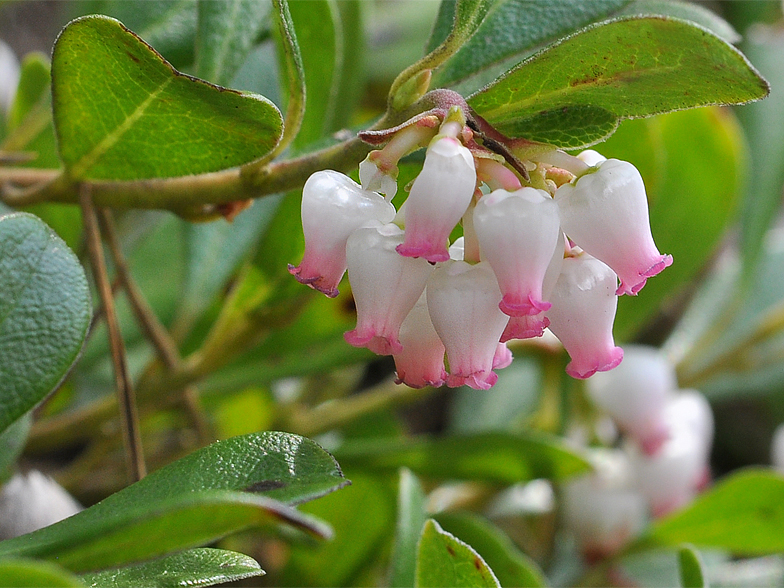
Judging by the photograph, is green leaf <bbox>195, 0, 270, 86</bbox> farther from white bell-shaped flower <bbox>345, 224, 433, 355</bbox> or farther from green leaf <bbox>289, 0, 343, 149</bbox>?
white bell-shaped flower <bbox>345, 224, 433, 355</bbox>

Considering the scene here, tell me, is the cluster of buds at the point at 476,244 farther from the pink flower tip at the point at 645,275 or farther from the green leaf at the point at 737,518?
the green leaf at the point at 737,518

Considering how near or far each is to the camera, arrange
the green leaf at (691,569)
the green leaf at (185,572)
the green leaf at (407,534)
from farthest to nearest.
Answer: the green leaf at (407,534)
the green leaf at (691,569)
the green leaf at (185,572)

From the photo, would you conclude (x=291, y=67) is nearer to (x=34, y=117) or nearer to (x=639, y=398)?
(x=34, y=117)

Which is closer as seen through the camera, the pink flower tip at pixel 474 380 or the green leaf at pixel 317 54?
the pink flower tip at pixel 474 380

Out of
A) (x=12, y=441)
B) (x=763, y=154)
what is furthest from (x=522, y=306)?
(x=763, y=154)

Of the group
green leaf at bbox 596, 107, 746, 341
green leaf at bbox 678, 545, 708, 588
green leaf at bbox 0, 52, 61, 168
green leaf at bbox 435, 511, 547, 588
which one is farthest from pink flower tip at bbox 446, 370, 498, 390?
green leaf at bbox 596, 107, 746, 341

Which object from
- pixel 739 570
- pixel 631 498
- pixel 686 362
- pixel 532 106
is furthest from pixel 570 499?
pixel 532 106

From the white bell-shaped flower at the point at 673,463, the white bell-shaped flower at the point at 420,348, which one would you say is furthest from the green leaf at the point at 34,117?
the white bell-shaped flower at the point at 673,463
